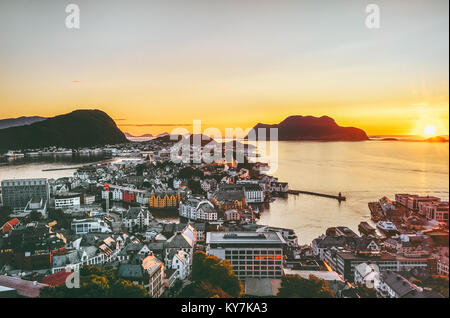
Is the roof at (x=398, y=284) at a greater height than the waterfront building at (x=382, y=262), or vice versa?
the roof at (x=398, y=284)

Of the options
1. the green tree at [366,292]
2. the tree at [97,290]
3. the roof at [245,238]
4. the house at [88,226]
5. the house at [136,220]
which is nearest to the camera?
the tree at [97,290]

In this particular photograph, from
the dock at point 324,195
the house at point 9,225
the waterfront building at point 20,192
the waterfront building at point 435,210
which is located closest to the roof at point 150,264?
the house at point 9,225

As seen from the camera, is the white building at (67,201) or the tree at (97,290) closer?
the tree at (97,290)

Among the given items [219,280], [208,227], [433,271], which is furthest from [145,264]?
[433,271]

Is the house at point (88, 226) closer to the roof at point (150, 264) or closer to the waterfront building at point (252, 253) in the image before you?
the roof at point (150, 264)

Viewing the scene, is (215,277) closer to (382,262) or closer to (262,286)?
(262,286)

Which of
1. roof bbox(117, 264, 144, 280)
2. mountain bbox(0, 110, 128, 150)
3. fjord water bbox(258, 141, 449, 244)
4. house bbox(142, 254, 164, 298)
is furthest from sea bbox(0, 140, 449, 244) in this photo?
roof bbox(117, 264, 144, 280)
